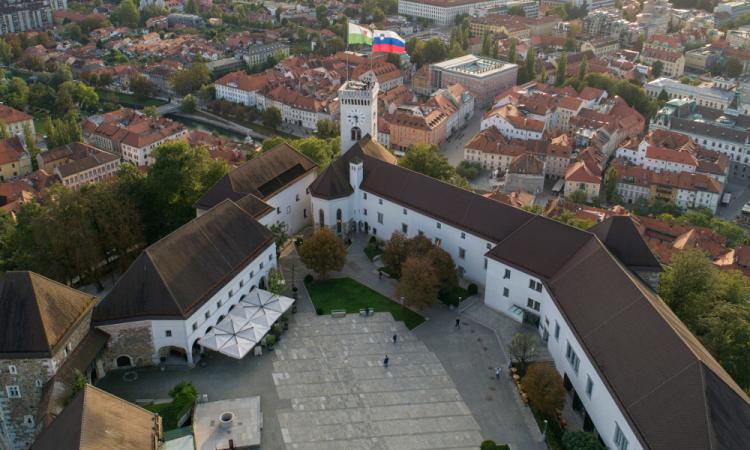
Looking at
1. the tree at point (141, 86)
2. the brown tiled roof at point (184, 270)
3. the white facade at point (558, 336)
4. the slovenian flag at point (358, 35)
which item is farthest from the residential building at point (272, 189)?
the tree at point (141, 86)

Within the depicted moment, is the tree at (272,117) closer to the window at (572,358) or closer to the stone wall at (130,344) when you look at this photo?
the stone wall at (130,344)

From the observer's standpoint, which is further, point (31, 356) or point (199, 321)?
point (199, 321)

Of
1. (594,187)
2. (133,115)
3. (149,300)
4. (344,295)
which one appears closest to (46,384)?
(149,300)

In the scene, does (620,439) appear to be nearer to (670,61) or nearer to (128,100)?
(128,100)

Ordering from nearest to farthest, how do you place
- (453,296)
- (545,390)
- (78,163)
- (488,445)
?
1. (488,445)
2. (545,390)
3. (453,296)
4. (78,163)

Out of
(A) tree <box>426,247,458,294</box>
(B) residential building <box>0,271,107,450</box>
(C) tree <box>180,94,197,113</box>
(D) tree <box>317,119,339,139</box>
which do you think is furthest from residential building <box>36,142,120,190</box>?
(A) tree <box>426,247,458,294</box>

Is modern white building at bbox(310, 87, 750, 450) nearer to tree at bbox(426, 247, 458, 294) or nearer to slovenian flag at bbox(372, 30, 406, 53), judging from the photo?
tree at bbox(426, 247, 458, 294)

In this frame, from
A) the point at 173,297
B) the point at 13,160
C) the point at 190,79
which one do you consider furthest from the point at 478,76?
the point at 173,297

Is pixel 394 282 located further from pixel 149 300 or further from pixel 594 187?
pixel 594 187

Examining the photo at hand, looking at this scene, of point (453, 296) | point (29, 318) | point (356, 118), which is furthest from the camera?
point (356, 118)
